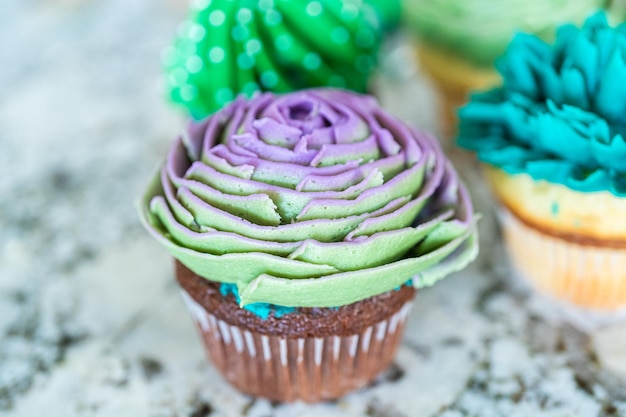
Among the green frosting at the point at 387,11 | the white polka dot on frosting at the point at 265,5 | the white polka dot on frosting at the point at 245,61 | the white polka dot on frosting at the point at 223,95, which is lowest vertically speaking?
the green frosting at the point at 387,11

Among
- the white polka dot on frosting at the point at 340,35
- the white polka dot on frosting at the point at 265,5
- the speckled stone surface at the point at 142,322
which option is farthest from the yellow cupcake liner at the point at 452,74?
the white polka dot on frosting at the point at 265,5

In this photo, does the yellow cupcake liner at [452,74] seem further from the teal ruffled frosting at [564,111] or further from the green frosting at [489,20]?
the teal ruffled frosting at [564,111]

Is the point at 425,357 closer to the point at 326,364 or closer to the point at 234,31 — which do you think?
the point at 326,364

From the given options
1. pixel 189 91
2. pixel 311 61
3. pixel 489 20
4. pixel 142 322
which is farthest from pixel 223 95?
pixel 489 20

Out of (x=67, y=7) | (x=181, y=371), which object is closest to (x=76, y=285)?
(x=181, y=371)

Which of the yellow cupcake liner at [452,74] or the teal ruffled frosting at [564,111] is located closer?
the teal ruffled frosting at [564,111]

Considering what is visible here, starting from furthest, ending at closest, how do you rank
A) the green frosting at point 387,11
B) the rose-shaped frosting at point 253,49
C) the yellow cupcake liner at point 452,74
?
the green frosting at point 387,11
the yellow cupcake liner at point 452,74
the rose-shaped frosting at point 253,49

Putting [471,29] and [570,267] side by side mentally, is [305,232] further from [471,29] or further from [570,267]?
[471,29]

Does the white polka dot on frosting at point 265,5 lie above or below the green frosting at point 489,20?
above

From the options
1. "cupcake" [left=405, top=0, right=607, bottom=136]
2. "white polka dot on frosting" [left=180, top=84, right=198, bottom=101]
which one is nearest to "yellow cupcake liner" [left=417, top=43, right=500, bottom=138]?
"cupcake" [left=405, top=0, right=607, bottom=136]
